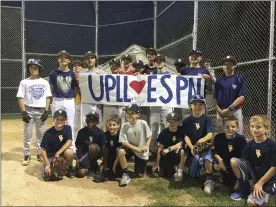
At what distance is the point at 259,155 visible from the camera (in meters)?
3.92

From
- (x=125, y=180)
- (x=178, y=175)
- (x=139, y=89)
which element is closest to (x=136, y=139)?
(x=125, y=180)

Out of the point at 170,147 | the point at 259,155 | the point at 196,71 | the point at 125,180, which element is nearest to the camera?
the point at 259,155

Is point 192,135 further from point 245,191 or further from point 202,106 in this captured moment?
point 245,191

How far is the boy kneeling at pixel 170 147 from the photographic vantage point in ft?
15.7

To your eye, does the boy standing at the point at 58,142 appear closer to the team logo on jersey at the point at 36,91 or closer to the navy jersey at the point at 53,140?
the navy jersey at the point at 53,140

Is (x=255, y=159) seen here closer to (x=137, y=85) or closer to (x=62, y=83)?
(x=137, y=85)

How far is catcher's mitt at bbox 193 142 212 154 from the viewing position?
4430 millimetres

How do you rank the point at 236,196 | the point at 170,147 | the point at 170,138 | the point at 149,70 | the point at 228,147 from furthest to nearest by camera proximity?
the point at 149,70 < the point at 170,138 < the point at 170,147 < the point at 228,147 < the point at 236,196

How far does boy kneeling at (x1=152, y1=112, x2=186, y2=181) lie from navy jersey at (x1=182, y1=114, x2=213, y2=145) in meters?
0.17

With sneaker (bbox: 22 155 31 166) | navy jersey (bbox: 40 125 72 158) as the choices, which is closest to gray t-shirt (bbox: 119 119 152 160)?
navy jersey (bbox: 40 125 72 158)

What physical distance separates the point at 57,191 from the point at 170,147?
5.49 feet

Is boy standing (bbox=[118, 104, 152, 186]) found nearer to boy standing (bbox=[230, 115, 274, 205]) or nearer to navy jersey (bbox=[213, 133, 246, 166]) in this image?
navy jersey (bbox=[213, 133, 246, 166])

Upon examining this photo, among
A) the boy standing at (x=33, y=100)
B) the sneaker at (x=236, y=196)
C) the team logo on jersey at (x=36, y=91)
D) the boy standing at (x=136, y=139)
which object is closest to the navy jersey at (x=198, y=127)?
the boy standing at (x=136, y=139)

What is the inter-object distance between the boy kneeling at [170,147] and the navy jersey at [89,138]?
863 millimetres
